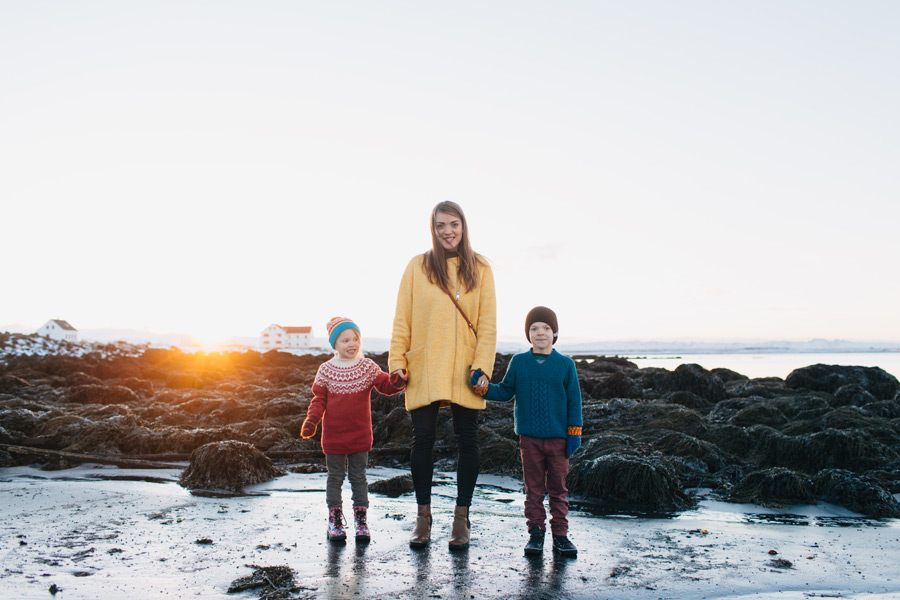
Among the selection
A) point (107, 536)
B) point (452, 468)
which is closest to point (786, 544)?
point (452, 468)

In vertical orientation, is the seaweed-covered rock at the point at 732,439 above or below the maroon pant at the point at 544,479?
below

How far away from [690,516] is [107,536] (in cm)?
401

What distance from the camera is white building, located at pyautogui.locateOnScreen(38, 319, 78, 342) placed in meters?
55.5

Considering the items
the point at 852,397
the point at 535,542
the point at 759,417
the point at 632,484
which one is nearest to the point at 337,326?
the point at 535,542

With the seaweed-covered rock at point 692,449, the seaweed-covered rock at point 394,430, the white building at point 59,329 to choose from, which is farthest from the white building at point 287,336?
the seaweed-covered rock at point 692,449

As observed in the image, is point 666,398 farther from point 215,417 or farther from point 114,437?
point 114,437

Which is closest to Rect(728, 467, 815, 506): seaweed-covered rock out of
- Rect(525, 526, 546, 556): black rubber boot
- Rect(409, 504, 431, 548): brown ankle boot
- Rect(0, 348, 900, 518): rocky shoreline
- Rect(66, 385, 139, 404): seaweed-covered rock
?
Rect(0, 348, 900, 518): rocky shoreline

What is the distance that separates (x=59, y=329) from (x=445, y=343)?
6426 centimetres

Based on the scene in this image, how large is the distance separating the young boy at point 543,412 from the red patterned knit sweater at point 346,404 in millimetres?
869

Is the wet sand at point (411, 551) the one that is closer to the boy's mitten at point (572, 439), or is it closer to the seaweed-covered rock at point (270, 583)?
the seaweed-covered rock at point (270, 583)

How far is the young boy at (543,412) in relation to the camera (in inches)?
148

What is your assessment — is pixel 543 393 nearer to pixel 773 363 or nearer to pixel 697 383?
pixel 697 383

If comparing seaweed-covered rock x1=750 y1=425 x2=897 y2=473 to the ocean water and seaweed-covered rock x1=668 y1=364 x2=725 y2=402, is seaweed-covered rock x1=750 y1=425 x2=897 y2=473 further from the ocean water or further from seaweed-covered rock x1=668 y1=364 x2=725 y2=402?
the ocean water

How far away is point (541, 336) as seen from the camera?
391cm
